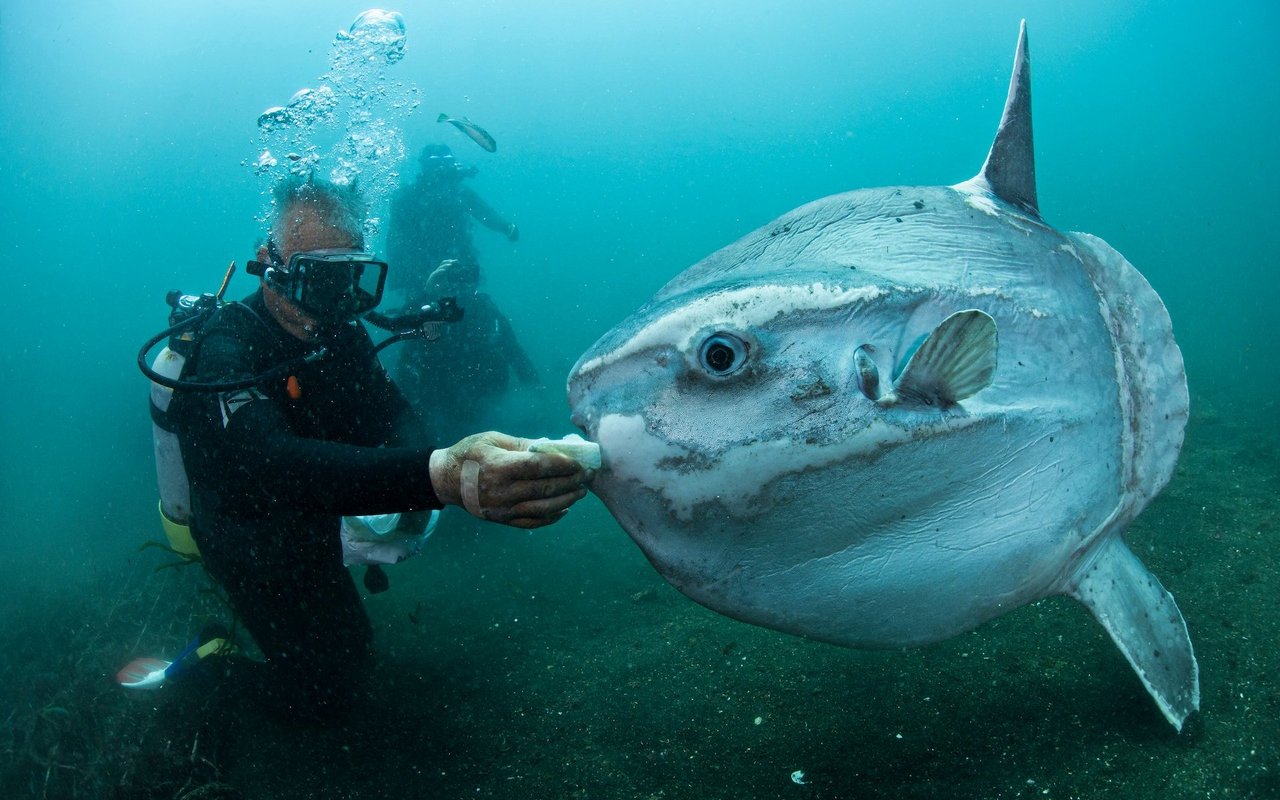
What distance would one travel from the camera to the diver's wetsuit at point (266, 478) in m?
2.80

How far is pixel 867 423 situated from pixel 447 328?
918 cm

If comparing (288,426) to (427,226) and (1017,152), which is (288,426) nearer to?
(1017,152)

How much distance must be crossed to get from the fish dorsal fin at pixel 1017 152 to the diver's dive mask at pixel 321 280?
3202 mm

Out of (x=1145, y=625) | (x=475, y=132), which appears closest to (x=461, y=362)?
(x=475, y=132)

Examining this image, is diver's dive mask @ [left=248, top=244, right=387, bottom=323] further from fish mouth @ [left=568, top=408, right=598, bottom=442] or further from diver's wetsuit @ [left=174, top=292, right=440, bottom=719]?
fish mouth @ [left=568, top=408, right=598, bottom=442]

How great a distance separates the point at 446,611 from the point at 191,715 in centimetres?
223

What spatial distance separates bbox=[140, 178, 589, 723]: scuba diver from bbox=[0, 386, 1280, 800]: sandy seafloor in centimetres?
42

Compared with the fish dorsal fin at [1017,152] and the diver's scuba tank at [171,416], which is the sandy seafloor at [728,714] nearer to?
the diver's scuba tank at [171,416]

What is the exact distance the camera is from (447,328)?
9.77 m

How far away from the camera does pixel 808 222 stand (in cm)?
192

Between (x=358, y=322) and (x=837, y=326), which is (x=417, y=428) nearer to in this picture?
(x=358, y=322)

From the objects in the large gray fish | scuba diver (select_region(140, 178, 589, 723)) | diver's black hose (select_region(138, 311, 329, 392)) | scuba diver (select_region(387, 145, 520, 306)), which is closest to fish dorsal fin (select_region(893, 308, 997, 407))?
the large gray fish

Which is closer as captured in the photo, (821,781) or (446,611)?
(821,781)

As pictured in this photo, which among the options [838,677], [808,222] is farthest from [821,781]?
[808,222]
